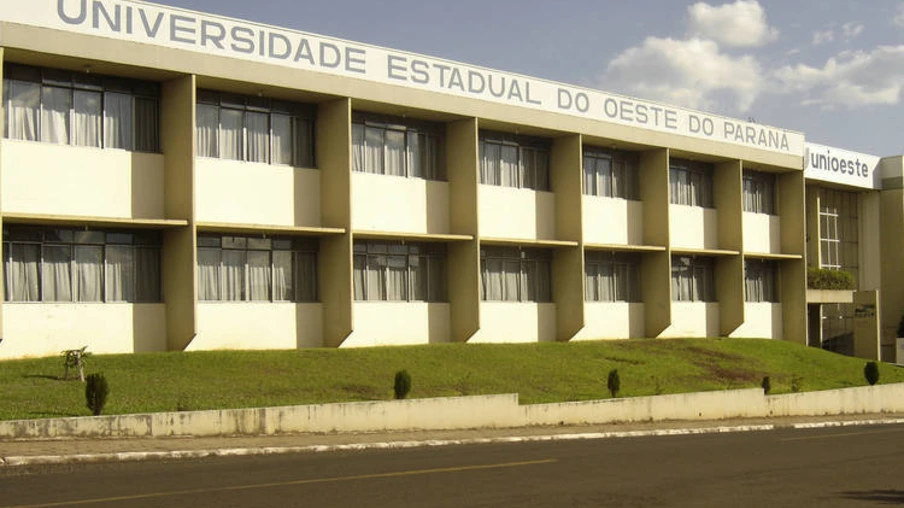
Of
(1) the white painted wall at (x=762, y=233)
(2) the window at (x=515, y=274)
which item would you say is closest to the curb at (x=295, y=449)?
(2) the window at (x=515, y=274)

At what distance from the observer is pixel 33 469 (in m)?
16.5

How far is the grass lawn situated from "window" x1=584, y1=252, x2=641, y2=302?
231cm

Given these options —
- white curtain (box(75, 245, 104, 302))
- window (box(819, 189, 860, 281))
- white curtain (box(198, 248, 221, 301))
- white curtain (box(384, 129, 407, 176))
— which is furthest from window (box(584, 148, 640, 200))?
white curtain (box(75, 245, 104, 302))

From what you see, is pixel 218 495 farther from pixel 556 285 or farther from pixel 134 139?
pixel 556 285

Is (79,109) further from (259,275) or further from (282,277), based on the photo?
(282,277)

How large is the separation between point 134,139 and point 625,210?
20.3m

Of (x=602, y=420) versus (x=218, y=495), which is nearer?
(x=218, y=495)

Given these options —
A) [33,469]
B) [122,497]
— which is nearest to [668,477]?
[122,497]

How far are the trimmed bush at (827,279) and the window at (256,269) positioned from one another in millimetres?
26112

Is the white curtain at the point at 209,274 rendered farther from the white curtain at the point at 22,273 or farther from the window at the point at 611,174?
the window at the point at 611,174

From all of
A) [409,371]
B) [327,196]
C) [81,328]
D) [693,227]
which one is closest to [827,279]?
[693,227]

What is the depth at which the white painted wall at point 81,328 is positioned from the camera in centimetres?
2784

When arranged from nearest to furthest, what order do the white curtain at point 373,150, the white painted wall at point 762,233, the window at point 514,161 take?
1. the white curtain at point 373,150
2. the window at point 514,161
3. the white painted wall at point 762,233

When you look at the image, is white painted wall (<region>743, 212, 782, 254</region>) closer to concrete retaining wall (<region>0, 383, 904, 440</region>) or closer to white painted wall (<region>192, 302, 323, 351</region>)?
concrete retaining wall (<region>0, 383, 904, 440</region>)
